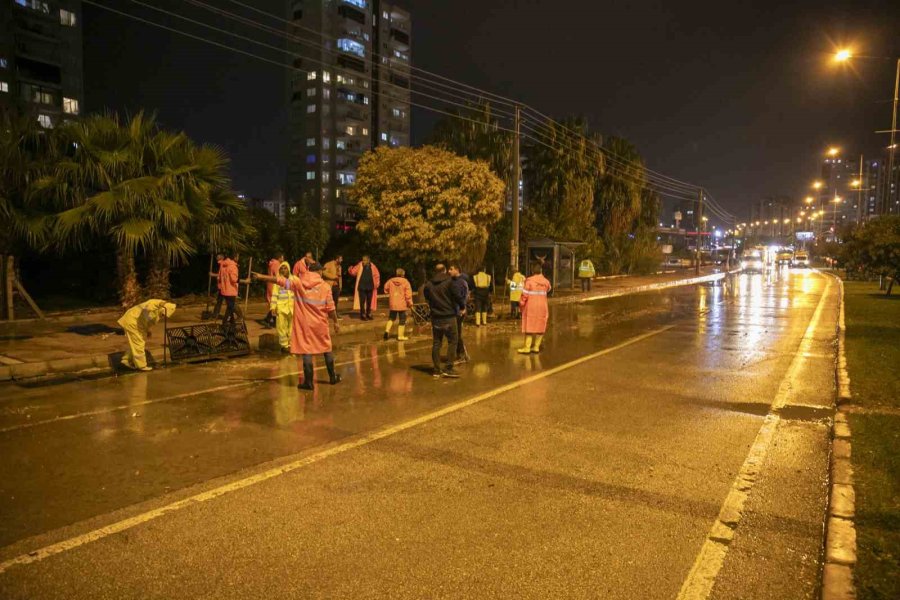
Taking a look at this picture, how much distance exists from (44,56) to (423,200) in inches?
1974

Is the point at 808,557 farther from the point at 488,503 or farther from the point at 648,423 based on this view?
the point at 648,423

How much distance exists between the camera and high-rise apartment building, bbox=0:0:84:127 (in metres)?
52.4

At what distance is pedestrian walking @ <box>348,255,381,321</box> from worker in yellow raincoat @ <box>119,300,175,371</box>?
6671 millimetres

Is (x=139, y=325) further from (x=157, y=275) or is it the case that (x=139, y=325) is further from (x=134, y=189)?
(x=157, y=275)

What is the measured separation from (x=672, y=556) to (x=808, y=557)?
34.7 inches

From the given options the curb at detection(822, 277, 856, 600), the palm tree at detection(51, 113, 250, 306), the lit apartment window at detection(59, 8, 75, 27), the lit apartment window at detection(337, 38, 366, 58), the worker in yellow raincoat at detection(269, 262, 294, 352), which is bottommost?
the curb at detection(822, 277, 856, 600)

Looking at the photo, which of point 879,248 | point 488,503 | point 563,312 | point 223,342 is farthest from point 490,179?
point 488,503

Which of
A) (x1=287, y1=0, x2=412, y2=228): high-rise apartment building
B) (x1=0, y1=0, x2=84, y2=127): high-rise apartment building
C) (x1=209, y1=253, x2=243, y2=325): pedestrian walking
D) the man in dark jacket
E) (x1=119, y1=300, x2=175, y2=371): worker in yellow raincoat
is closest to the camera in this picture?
the man in dark jacket

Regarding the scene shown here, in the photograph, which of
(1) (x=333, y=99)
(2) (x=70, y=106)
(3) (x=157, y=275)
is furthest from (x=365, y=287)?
(1) (x=333, y=99)

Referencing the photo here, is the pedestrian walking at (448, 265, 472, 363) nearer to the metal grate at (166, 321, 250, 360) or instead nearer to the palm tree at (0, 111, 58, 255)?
the metal grate at (166, 321, 250, 360)

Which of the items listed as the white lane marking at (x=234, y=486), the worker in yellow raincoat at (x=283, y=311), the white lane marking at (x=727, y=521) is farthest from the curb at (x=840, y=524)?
the worker in yellow raincoat at (x=283, y=311)

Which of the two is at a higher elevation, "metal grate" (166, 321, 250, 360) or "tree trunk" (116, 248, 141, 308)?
"tree trunk" (116, 248, 141, 308)

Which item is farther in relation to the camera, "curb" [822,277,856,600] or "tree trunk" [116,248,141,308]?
"tree trunk" [116,248,141,308]

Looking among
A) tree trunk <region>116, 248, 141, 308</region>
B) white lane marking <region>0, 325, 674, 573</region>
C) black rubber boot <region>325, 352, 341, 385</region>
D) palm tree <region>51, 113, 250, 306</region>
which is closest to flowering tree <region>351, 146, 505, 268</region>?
palm tree <region>51, 113, 250, 306</region>
